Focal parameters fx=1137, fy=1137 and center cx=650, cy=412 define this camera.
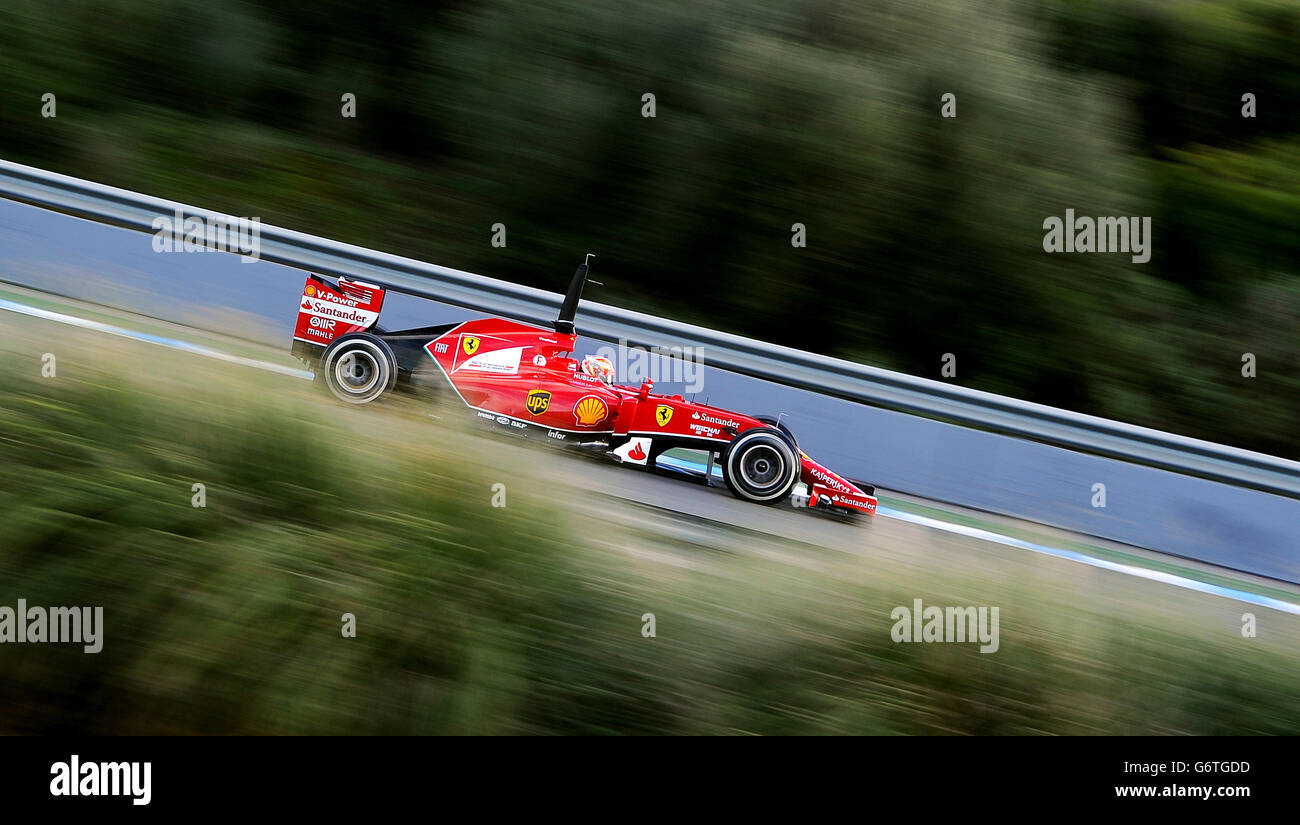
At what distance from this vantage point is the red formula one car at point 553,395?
809 centimetres

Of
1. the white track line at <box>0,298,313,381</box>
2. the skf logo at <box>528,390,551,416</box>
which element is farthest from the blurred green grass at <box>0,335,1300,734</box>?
the skf logo at <box>528,390,551,416</box>

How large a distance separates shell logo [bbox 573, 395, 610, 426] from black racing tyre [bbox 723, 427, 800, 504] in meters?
0.95

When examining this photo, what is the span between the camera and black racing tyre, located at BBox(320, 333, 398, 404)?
8227 millimetres

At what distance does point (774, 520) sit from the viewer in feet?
26.2

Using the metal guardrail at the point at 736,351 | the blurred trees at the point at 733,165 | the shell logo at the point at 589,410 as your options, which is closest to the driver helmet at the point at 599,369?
the shell logo at the point at 589,410

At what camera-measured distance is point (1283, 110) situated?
1373 centimetres

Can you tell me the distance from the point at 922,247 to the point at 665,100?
2.85 m

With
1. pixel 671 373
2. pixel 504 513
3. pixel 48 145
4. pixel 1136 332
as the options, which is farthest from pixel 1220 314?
pixel 48 145

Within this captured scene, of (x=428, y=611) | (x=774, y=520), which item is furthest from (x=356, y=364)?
(x=428, y=611)

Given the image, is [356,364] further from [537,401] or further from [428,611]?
[428,611]

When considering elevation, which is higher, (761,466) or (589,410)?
(589,410)

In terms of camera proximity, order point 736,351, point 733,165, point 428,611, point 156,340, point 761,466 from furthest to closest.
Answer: point 733,165, point 736,351, point 761,466, point 156,340, point 428,611

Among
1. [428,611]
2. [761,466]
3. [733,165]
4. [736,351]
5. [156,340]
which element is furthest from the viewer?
[733,165]

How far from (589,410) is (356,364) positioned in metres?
1.75
